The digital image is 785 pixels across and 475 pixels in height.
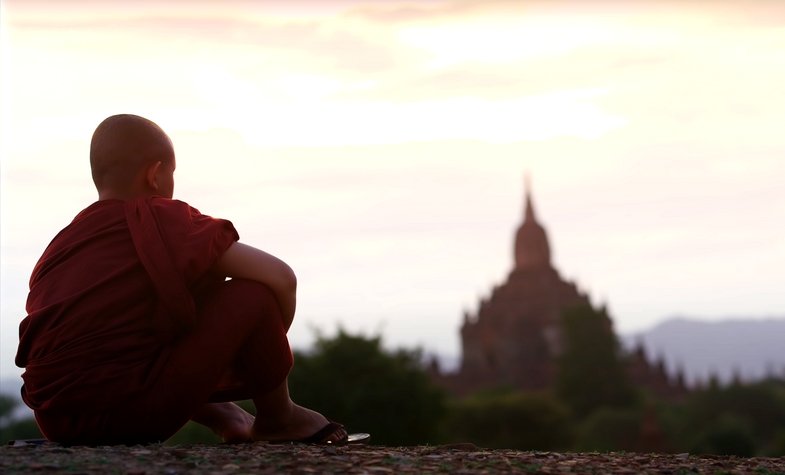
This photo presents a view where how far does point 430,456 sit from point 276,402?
2.53 ft

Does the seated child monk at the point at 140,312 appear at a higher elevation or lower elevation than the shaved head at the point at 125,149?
lower

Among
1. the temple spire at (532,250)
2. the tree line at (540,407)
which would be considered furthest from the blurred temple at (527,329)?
the tree line at (540,407)

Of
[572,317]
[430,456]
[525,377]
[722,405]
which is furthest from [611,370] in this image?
[430,456]

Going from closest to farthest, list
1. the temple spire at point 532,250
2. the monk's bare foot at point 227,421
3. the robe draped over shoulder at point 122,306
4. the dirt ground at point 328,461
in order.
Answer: the dirt ground at point 328,461
the robe draped over shoulder at point 122,306
the monk's bare foot at point 227,421
the temple spire at point 532,250

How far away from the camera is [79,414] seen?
Answer: 19.6 ft

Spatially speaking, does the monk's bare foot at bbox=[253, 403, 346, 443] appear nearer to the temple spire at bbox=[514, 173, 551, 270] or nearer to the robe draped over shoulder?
the robe draped over shoulder

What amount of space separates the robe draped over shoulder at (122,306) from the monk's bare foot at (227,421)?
651mm

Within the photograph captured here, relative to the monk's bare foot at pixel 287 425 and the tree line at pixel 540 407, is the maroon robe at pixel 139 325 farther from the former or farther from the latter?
the tree line at pixel 540 407

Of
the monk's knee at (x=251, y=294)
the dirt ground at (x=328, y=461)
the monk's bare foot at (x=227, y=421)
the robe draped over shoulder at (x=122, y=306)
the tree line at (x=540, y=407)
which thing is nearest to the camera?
the dirt ground at (x=328, y=461)

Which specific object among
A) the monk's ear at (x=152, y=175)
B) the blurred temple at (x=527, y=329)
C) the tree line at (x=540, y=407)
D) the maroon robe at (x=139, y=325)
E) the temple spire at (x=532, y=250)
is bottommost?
the maroon robe at (x=139, y=325)

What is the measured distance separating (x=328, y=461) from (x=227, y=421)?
96 centimetres

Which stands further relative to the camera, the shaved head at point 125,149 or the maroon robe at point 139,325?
the shaved head at point 125,149

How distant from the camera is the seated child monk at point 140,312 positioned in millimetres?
5844

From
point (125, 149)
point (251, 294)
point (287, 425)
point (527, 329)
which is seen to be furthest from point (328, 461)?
point (527, 329)
